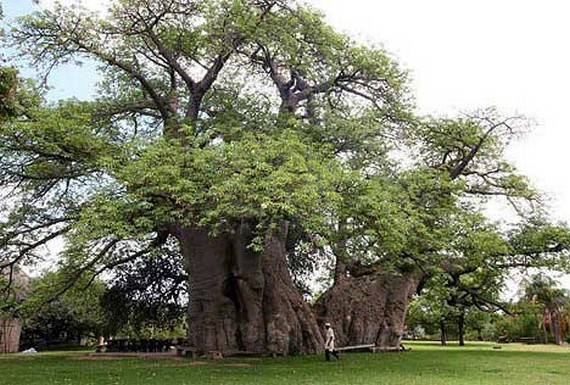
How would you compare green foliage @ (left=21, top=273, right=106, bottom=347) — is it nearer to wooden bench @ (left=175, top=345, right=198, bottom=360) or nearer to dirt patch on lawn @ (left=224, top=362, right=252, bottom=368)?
wooden bench @ (left=175, top=345, right=198, bottom=360)

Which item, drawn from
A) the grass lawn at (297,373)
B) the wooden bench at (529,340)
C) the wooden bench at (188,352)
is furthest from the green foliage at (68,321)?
the wooden bench at (529,340)

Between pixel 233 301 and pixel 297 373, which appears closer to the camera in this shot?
pixel 297 373

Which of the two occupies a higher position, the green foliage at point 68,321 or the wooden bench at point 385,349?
the green foliage at point 68,321

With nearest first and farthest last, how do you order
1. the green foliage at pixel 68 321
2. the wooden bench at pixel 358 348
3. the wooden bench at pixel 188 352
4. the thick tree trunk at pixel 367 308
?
the wooden bench at pixel 188 352 < the wooden bench at pixel 358 348 < the thick tree trunk at pixel 367 308 < the green foliage at pixel 68 321

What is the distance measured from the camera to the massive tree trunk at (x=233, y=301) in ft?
61.4

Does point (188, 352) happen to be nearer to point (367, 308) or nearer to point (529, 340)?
point (367, 308)

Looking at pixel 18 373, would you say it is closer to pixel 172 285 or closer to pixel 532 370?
pixel 532 370

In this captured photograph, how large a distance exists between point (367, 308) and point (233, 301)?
219 inches

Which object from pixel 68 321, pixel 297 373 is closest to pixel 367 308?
pixel 297 373

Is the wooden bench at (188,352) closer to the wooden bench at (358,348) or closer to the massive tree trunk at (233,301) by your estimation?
the massive tree trunk at (233,301)

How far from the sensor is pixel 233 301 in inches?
760

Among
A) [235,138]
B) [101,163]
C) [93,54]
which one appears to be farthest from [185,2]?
[101,163]

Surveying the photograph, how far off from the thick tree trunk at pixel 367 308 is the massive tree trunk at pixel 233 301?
8.45 ft

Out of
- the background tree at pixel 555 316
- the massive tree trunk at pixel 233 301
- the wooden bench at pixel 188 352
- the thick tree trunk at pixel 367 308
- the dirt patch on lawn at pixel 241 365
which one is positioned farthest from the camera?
the background tree at pixel 555 316
